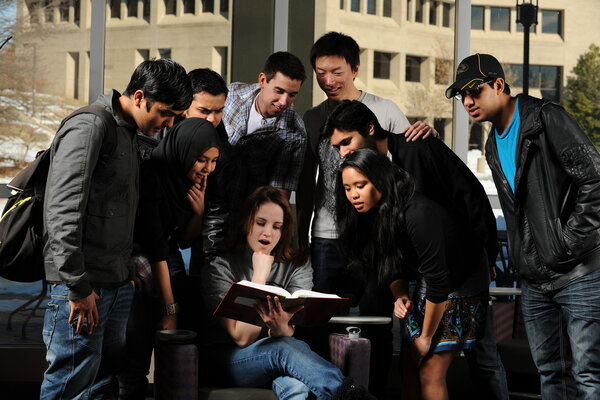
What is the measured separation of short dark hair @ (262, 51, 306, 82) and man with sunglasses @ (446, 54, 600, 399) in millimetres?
697


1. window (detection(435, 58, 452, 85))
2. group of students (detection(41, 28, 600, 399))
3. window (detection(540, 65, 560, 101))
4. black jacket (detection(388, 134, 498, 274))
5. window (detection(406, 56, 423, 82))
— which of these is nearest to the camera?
group of students (detection(41, 28, 600, 399))

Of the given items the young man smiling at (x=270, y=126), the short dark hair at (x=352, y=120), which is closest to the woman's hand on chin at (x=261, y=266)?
the young man smiling at (x=270, y=126)

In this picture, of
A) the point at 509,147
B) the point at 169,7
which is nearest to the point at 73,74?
the point at 169,7

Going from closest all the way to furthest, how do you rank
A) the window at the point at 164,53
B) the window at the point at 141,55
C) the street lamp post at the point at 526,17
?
the window at the point at 141,55 < the window at the point at 164,53 < the street lamp post at the point at 526,17

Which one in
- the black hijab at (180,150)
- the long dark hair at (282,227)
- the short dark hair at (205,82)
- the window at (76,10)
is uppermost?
the window at (76,10)

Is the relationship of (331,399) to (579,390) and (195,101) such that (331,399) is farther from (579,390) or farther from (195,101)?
(195,101)

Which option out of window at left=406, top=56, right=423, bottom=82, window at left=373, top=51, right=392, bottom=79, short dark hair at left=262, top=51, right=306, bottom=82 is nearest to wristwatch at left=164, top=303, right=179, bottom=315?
short dark hair at left=262, top=51, right=306, bottom=82

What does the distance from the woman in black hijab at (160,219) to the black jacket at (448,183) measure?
771 mm

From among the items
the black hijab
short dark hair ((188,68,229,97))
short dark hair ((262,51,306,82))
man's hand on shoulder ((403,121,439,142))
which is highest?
short dark hair ((262,51,306,82))

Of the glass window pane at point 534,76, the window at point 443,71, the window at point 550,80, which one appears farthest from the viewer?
the window at point 550,80

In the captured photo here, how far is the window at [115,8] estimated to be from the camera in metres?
3.89

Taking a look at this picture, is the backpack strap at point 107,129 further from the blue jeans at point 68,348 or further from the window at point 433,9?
the window at point 433,9

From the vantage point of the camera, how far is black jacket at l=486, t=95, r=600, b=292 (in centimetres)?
225

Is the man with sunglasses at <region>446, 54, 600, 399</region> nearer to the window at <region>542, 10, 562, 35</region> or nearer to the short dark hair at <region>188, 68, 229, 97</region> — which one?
the short dark hair at <region>188, 68, 229, 97</region>
